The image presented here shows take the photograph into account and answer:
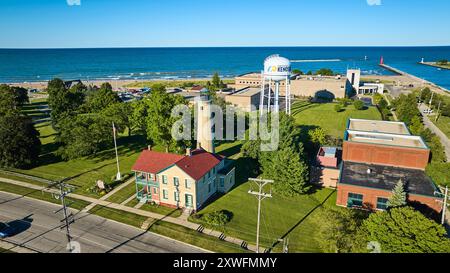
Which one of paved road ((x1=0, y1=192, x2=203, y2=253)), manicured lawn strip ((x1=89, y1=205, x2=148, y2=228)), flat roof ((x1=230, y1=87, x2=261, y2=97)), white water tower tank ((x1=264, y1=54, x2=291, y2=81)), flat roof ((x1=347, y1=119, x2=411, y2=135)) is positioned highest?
white water tower tank ((x1=264, y1=54, x2=291, y2=81))

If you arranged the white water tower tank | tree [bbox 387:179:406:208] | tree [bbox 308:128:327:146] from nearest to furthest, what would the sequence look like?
tree [bbox 387:179:406:208] < tree [bbox 308:128:327:146] < the white water tower tank

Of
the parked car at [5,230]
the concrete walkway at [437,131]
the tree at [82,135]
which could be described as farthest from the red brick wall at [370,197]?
the tree at [82,135]

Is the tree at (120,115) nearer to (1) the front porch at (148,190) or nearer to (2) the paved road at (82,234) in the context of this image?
(1) the front porch at (148,190)

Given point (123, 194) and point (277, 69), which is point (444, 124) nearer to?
point (277, 69)

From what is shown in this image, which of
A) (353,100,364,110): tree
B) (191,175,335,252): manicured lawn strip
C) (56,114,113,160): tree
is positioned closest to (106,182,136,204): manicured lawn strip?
(191,175,335,252): manicured lawn strip

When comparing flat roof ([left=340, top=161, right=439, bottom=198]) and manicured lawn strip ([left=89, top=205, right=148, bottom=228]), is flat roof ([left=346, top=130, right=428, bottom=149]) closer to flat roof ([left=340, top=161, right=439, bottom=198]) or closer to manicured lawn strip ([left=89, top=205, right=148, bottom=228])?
flat roof ([left=340, top=161, right=439, bottom=198])

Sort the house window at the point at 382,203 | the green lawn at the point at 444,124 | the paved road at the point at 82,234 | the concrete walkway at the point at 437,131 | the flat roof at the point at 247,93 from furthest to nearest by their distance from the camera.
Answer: the flat roof at the point at 247,93
the green lawn at the point at 444,124
the concrete walkway at the point at 437,131
the house window at the point at 382,203
the paved road at the point at 82,234
